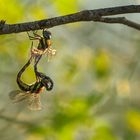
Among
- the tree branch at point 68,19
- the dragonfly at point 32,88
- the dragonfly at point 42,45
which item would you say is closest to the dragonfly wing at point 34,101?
the dragonfly at point 32,88

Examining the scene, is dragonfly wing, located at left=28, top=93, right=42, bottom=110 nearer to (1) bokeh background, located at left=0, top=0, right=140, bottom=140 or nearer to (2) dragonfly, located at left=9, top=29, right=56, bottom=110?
(2) dragonfly, located at left=9, top=29, right=56, bottom=110

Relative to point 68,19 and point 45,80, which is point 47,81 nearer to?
point 45,80

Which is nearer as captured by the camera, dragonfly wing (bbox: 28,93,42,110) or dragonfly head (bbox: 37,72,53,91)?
dragonfly head (bbox: 37,72,53,91)

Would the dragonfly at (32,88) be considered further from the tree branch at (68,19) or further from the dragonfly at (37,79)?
the tree branch at (68,19)

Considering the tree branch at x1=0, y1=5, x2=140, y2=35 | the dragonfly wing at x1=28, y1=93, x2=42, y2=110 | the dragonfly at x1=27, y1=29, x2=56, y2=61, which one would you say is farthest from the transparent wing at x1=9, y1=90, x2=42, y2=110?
the tree branch at x1=0, y1=5, x2=140, y2=35

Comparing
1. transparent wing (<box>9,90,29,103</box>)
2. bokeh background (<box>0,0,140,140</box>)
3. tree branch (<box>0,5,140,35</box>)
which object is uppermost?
bokeh background (<box>0,0,140,140</box>)

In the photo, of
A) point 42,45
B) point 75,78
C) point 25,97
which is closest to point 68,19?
point 42,45
